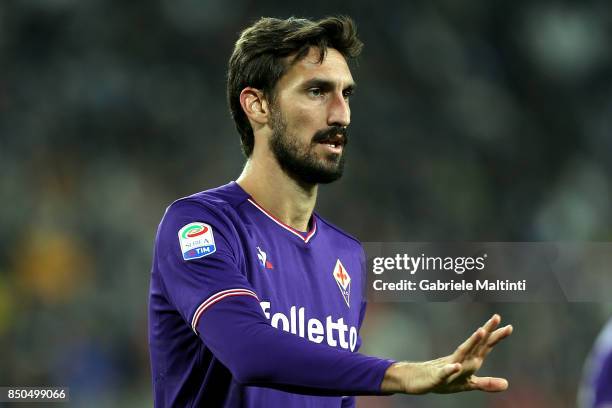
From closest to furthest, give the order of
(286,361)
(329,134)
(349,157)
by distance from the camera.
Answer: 1. (286,361)
2. (329,134)
3. (349,157)

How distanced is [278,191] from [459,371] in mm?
945

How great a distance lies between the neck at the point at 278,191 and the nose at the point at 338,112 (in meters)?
0.21

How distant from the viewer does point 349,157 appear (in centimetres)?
598

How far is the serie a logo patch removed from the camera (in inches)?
81.0

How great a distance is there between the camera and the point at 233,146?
6059mm

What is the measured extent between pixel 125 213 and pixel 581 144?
318 centimetres

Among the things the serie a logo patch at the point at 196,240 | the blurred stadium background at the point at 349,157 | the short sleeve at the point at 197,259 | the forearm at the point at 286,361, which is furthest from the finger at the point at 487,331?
the blurred stadium background at the point at 349,157

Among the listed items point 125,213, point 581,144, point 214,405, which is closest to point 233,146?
point 125,213

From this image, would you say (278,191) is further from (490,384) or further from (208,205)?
(490,384)

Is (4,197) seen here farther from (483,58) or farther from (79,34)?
(483,58)

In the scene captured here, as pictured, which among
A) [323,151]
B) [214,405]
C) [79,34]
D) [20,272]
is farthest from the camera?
[79,34]

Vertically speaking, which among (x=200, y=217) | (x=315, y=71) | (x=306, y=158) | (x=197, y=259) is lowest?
(x=197, y=259)

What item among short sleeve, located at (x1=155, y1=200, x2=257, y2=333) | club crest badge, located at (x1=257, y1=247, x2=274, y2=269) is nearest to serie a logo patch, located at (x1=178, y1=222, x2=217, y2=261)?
short sleeve, located at (x1=155, y1=200, x2=257, y2=333)

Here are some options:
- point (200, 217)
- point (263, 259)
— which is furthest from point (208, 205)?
point (263, 259)
